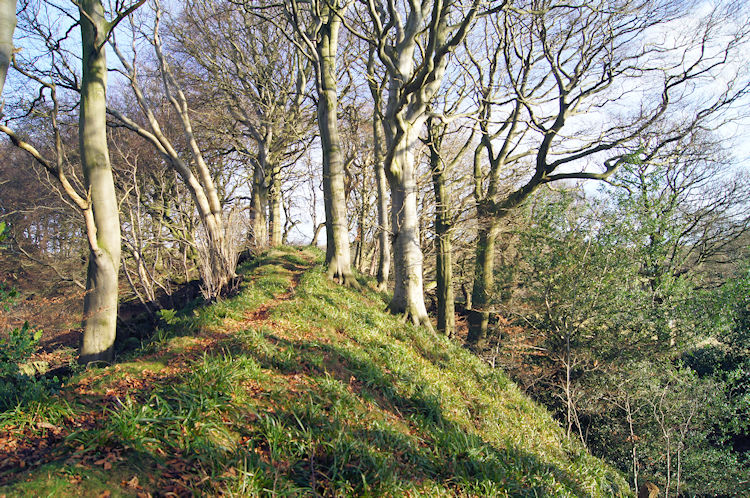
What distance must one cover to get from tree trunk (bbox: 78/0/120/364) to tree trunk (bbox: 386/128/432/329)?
5.54m

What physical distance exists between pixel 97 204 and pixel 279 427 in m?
5.26

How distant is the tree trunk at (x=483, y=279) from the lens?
12.3m

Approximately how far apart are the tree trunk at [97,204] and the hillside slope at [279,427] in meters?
1.26

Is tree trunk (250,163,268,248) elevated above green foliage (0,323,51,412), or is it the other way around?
tree trunk (250,163,268,248)

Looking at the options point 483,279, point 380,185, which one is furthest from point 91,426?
point 483,279

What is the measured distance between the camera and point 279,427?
11.6 feet

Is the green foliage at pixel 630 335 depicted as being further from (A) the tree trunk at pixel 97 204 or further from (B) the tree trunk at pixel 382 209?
(A) the tree trunk at pixel 97 204

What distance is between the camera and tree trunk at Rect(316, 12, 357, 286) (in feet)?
33.8

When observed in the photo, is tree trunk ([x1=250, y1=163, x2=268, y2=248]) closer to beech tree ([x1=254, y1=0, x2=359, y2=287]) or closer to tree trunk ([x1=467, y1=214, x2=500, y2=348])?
beech tree ([x1=254, y1=0, x2=359, y2=287])

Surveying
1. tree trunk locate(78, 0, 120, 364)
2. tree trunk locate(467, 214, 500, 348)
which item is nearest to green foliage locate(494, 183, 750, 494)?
tree trunk locate(467, 214, 500, 348)

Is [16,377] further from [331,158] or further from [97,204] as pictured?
[331,158]

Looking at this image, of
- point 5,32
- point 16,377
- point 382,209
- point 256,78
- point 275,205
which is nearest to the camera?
point 16,377

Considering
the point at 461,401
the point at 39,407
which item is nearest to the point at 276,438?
the point at 39,407

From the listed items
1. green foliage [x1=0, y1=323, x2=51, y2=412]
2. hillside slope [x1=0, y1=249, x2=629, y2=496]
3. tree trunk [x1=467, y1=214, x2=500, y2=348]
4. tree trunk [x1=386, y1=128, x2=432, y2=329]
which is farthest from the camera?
tree trunk [x1=467, y1=214, x2=500, y2=348]
